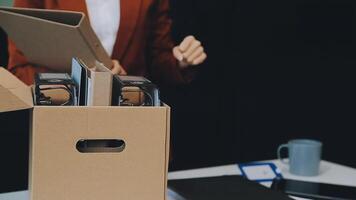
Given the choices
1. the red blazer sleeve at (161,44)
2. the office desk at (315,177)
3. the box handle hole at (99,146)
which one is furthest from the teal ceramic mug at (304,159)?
the box handle hole at (99,146)

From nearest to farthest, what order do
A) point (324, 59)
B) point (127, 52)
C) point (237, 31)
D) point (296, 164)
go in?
point (296, 164) → point (127, 52) → point (237, 31) → point (324, 59)

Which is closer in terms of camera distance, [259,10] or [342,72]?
[259,10]

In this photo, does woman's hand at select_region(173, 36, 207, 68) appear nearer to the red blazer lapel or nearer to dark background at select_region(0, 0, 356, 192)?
the red blazer lapel

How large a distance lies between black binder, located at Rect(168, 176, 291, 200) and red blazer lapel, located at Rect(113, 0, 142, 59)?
0.70 m

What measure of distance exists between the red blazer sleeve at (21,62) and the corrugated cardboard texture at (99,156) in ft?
2.89

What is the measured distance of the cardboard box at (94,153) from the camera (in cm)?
90

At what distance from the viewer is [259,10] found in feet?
7.97

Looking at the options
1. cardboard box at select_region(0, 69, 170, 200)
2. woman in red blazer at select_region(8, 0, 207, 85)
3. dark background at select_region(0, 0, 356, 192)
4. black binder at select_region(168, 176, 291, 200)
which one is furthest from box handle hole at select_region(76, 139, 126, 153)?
dark background at select_region(0, 0, 356, 192)

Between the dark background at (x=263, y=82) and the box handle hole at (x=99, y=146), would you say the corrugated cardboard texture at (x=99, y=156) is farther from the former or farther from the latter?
the dark background at (x=263, y=82)

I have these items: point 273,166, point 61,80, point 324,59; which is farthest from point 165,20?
point 61,80

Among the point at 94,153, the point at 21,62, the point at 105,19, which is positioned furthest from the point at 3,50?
the point at 94,153

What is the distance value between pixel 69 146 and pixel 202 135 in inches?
60.8

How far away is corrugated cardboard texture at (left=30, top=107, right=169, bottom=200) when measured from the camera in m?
0.90

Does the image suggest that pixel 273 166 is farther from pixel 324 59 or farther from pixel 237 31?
pixel 324 59
